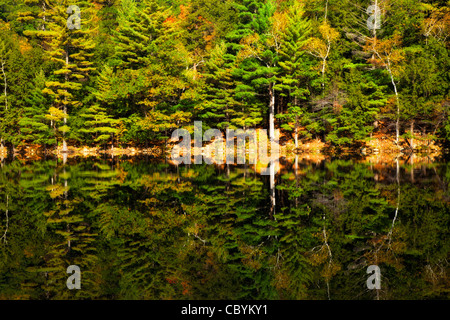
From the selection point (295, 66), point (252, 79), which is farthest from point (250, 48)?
point (295, 66)

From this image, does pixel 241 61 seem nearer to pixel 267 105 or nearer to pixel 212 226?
pixel 267 105

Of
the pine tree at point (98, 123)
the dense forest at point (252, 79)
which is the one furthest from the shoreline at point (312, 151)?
the pine tree at point (98, 123)

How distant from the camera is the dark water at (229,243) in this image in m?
3.74

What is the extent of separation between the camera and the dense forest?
24203 mm

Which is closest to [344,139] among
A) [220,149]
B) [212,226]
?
[220,149]

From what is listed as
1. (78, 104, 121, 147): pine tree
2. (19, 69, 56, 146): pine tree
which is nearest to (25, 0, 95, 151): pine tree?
(19, 69, 56, 146): pine tree

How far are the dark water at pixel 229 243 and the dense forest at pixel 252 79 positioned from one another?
648 inches

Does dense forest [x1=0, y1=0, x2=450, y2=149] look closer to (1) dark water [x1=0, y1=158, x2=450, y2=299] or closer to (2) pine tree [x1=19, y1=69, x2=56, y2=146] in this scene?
(2) pine tree [x1=19, y1=69, x2=56, y2=146]

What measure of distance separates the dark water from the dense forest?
1645cm

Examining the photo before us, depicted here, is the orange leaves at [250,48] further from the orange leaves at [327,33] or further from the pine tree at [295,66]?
the orange leaves at [327,33]

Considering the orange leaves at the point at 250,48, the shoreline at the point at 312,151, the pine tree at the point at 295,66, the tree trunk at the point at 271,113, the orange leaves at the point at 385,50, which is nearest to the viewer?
the shoreline at the point at 312,151
